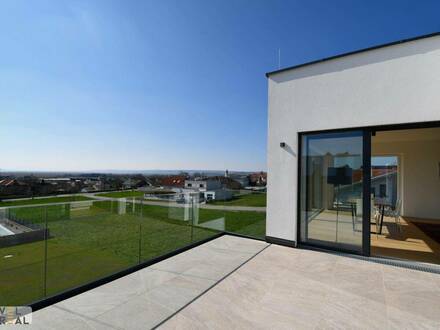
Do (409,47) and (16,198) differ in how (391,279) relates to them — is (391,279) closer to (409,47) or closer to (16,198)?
(409,47)

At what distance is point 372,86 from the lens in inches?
150

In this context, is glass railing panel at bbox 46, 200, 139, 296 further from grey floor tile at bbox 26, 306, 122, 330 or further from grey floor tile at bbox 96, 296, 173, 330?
grey floor tile at bbox 96, 296, 173, 330

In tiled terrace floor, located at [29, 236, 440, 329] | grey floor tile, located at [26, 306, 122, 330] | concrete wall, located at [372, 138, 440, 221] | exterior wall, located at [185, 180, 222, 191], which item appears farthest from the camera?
exterior wall, located at [185, 180, 222, 191]

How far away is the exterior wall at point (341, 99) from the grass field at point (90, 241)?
1.36m

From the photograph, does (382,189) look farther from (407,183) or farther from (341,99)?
(341,99)

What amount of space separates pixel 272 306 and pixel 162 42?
23.1 feet

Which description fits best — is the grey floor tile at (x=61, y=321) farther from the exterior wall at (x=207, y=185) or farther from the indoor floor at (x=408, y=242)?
the exterior wall at (x=207, y=185)

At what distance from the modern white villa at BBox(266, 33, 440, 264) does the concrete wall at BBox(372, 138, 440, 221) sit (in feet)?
9.40

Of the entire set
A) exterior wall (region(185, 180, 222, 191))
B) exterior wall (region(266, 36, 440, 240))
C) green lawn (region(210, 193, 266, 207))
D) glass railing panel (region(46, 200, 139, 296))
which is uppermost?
exterior wall (region(266, 36, 440, 240))

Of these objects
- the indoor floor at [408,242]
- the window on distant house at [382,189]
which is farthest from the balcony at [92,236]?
the window on distant house at [382,189]

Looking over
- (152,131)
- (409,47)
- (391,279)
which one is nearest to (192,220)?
(391,279)

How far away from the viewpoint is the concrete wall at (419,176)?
24.3 feet

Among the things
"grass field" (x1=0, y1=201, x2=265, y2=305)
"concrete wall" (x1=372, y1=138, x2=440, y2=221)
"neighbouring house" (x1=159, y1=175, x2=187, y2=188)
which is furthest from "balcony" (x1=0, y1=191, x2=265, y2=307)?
"neighbouring house" (x1=159, y1=175, x2=187, y2=188)

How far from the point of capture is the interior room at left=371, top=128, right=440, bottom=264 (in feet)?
19.6
